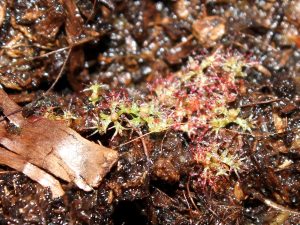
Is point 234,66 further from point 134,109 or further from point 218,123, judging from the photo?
point 134,109

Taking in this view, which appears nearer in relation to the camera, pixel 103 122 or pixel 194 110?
pixel 103 122

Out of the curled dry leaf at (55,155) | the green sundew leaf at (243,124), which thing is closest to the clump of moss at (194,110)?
the green sundew leaf at (243,124)

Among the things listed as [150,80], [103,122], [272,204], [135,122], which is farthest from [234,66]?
[103,122]

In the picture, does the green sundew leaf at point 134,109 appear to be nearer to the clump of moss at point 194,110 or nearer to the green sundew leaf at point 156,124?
the clump of moss at point 194,110

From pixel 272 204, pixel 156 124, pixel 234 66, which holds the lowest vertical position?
pixel 272 204

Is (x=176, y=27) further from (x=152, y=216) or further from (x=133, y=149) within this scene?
(x=152, y=216)

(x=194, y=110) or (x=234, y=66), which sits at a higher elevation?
(x=234, y=66)

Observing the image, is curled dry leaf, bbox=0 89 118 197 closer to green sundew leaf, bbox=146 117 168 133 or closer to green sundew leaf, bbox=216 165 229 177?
green sundew leaf, bbox=146 117 168 133

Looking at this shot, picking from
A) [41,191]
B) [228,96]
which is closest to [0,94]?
[41,191]
